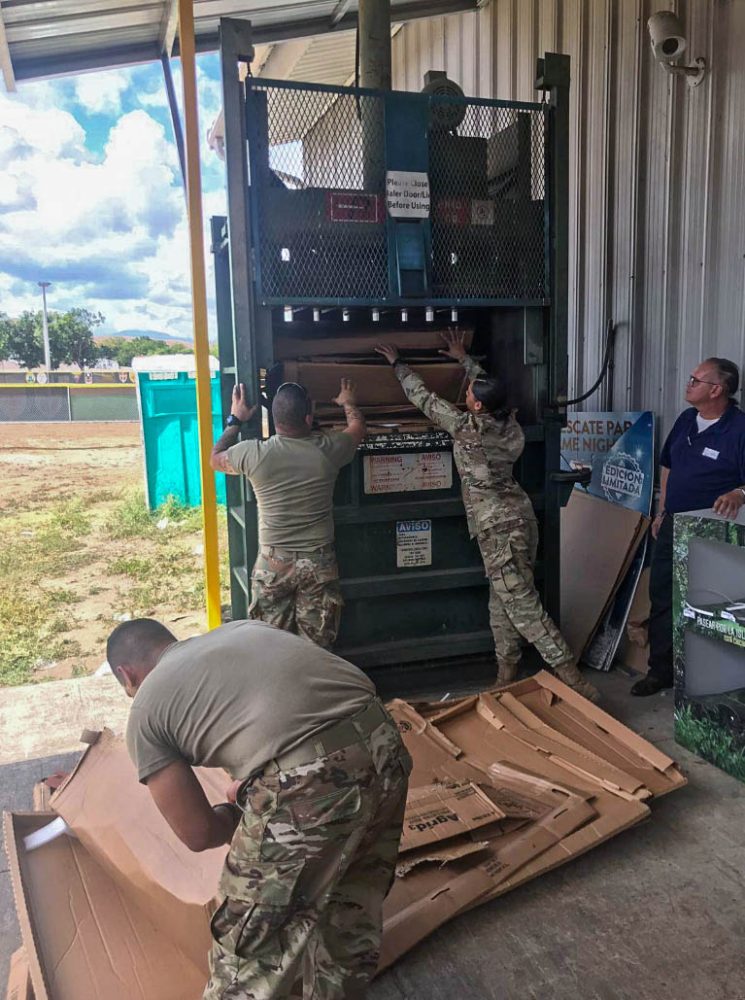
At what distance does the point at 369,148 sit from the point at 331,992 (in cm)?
360

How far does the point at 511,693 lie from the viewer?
12.3 feet

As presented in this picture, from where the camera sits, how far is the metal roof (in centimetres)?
450

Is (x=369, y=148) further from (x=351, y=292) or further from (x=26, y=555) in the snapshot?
(x=26, y=555)

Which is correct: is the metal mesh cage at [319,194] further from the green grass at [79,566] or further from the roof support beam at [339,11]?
the green grass at [79,566]

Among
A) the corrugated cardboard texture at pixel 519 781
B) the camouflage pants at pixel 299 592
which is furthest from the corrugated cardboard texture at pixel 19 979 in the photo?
the camouflage pants at pixel 299 592

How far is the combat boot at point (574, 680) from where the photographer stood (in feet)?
13.1

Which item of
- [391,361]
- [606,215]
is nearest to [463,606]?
[391,361]

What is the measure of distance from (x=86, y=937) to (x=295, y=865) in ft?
2.81

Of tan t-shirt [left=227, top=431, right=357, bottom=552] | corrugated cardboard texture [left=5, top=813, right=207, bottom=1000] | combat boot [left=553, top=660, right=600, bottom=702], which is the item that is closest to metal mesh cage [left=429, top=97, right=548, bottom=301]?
tan t-shirt [left=227, top=431, right=357, bottom=552]

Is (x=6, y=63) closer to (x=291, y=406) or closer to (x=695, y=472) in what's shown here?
(x=291, y=406)

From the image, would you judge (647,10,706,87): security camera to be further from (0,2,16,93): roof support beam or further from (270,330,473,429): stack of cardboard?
(0,2,16,93): roof support beam

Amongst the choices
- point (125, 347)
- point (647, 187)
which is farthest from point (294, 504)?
point (125, 347)

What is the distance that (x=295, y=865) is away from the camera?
171 centimetres

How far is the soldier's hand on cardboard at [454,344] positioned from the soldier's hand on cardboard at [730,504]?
1532 mm
